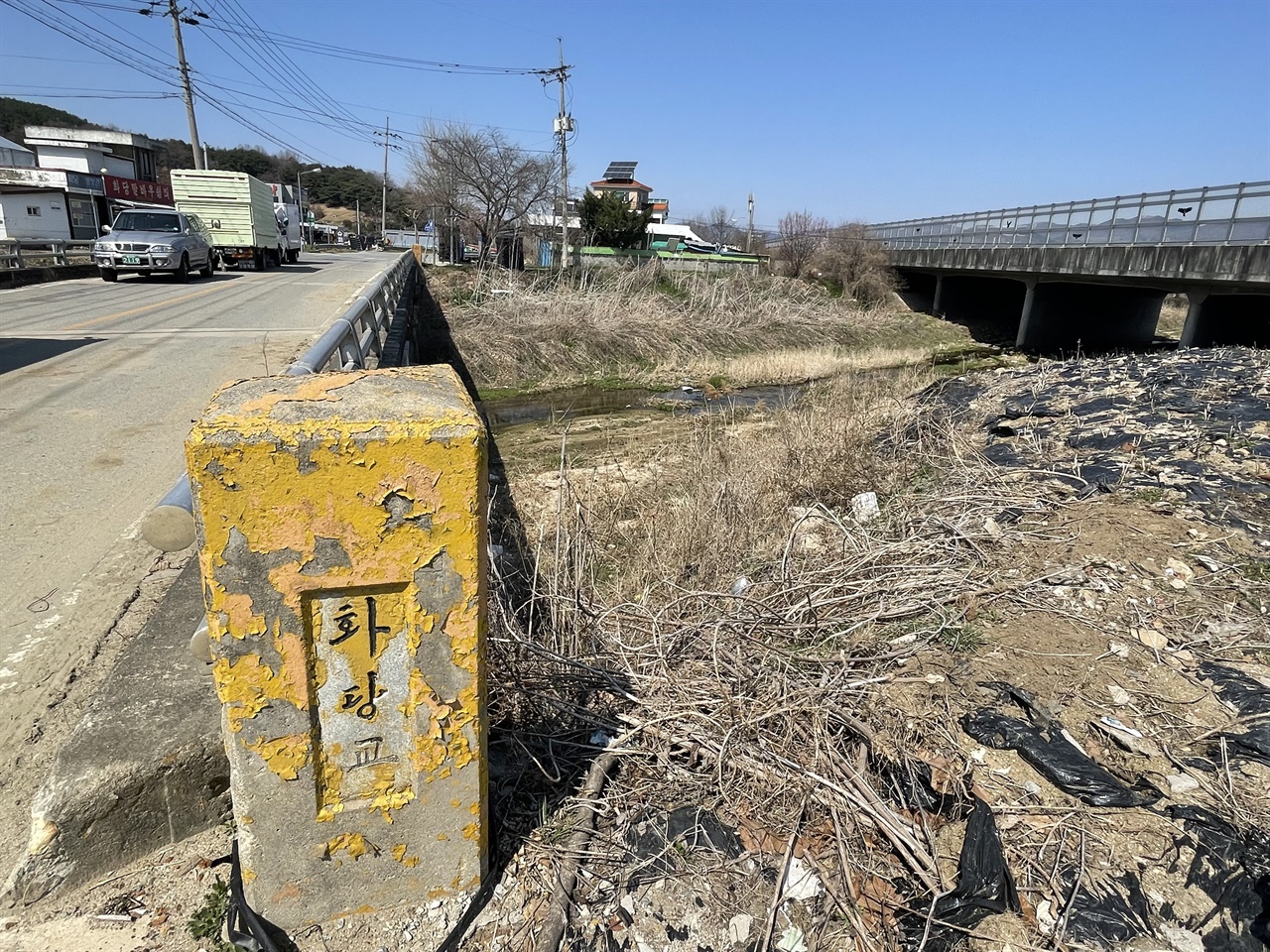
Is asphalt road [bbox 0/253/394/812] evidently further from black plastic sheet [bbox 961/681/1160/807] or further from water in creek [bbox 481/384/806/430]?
water in creek [bbox 481/384/806/430]

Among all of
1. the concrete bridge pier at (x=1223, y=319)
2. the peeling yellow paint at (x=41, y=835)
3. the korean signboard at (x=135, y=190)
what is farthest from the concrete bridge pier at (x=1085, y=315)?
the korean signboard at (x=135, y=190)

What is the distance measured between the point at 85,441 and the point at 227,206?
2144 cm

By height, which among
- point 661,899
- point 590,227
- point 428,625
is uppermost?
point 590,227

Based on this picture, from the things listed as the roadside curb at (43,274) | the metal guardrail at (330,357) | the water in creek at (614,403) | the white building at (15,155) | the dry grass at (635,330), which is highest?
the white building at (15,155)

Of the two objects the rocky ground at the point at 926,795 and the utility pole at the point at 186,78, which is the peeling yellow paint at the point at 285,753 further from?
the utility pole at the point at 186,78

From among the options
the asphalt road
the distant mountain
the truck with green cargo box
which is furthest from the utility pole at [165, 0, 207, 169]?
the distant mountain

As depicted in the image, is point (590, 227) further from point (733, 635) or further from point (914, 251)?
point (733, 635)

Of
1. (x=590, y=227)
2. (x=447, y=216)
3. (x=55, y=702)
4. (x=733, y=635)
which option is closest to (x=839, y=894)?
(x=733, y=635)

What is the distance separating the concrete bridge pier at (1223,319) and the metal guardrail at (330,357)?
1798 cm

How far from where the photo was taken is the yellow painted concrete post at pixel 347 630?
169 cm

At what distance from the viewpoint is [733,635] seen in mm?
3664

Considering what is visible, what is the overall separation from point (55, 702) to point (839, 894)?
2954 millimetres

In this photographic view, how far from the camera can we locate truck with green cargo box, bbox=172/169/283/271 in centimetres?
2367

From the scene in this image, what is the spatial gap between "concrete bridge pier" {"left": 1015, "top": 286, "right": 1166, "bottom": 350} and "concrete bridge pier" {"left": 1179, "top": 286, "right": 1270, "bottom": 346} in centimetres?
605
